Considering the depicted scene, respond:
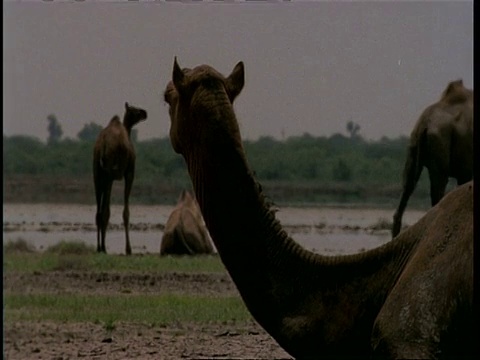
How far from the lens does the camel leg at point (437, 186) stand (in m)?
3.72

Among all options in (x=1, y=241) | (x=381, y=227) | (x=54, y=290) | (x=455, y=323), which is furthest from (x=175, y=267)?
(x=455, y=323)

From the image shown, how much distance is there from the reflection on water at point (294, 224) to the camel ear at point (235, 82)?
2.22 feet

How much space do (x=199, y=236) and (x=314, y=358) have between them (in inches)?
144

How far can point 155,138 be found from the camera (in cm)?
369

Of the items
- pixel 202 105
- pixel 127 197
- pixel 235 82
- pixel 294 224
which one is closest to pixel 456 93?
pixel 294 224

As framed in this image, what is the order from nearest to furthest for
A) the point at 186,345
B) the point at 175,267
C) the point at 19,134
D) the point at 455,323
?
the point at 455,323 < the point at 19,134 < the point at 186,345 < the point at 175,267

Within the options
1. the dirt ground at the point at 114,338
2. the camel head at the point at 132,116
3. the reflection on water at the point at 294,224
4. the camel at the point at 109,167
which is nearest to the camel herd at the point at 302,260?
the camel head at the point at 132,116

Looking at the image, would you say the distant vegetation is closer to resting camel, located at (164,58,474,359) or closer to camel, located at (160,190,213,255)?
resting camel, located at (164,58,474,359)

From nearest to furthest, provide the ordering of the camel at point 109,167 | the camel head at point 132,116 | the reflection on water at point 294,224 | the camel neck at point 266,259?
the camel neck at point 266,259 < the camel head at point 132,116 < the reflection on water at point 294,224 < the camel at point 109,167

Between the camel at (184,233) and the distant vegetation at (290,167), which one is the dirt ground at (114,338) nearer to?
the distant vegetation at (290,167)

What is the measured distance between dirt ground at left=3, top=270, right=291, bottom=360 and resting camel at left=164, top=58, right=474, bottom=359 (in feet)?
2.95

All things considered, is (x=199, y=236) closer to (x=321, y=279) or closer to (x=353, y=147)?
(x=353, y=147)

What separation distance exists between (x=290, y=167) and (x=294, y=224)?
235 millimetres

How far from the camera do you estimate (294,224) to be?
3928 millimetres
